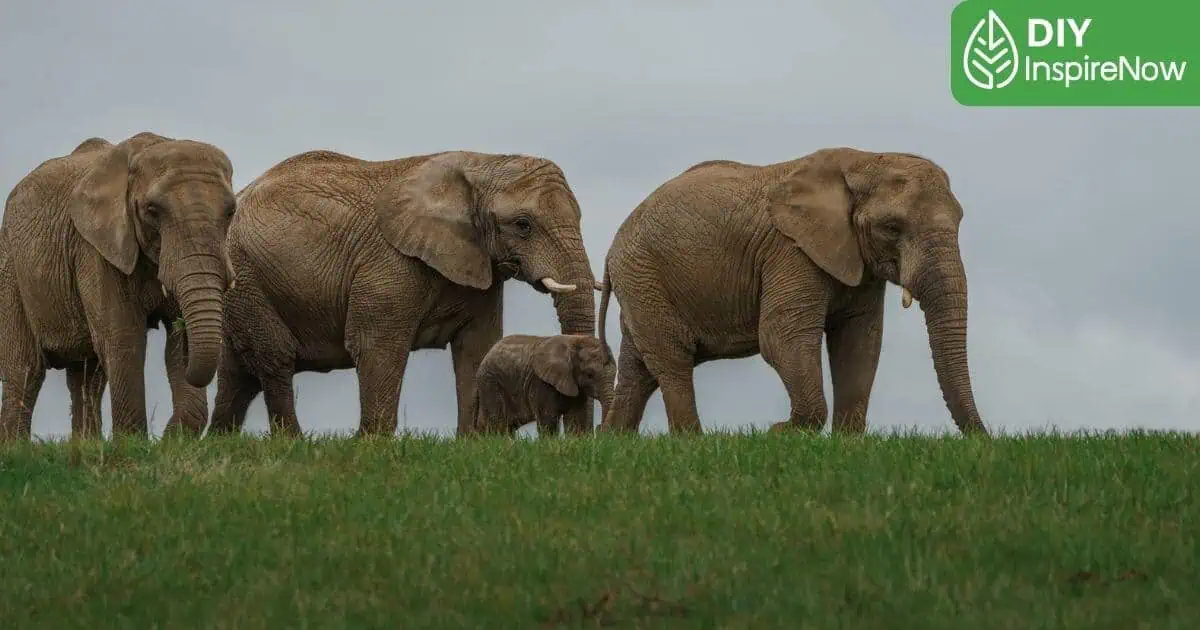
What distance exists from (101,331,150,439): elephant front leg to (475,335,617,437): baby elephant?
572 centimetres

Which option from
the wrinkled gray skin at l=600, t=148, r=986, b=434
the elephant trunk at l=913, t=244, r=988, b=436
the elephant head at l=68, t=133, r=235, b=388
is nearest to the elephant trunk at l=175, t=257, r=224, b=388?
the elephant head at l=68, t=133, r=235, b=388

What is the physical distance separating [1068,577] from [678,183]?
1049 cm

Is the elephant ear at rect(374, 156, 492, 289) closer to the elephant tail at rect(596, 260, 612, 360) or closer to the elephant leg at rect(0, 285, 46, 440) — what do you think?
the elephant tail at rect(596, 260, 612, 360)

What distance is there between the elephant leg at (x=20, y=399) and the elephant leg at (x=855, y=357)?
833 centimetres

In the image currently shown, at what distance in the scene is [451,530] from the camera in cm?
1193

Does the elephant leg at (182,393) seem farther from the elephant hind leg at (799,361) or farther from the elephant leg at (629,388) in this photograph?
the elephant hind leg at (799,361)

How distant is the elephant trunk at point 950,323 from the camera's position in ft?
60.3

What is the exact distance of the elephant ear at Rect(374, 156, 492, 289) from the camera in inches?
776

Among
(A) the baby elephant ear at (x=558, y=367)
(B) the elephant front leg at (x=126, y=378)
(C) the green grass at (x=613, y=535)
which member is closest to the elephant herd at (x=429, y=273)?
(B) the elephant front leg at (x=126, y=378)

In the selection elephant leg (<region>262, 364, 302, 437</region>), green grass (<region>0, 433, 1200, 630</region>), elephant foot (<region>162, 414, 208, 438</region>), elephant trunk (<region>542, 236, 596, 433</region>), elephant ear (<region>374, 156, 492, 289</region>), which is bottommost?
green grass (<region>0, 433, 1200, 630</region>)

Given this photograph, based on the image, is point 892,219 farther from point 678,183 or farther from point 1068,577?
point 1068,577

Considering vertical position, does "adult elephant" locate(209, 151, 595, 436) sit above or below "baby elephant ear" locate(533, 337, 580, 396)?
above

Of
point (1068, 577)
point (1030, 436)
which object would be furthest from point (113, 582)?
point (1030, 436)

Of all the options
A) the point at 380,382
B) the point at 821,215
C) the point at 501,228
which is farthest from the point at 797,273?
the point at 380,382
